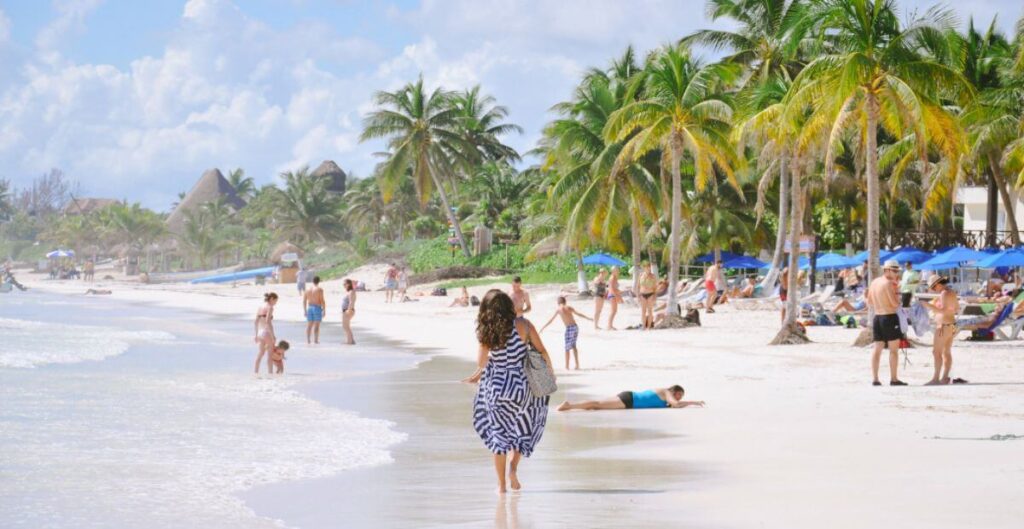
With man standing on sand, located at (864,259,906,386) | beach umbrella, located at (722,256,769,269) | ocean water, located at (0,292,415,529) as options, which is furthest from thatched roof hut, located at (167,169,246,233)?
man standing on sand, located at (864,259,906,386)

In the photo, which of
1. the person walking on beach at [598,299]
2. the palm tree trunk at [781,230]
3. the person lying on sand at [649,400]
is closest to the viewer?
the person lying on sand at [649,400]

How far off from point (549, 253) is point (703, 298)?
13862 mm

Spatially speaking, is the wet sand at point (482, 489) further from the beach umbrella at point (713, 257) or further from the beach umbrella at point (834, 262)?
the beach umbrella at point (713, 257)

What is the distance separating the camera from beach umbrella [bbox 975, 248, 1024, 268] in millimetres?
31625

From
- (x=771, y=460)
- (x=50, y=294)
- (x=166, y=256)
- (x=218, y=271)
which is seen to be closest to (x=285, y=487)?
(x=771, y=460)

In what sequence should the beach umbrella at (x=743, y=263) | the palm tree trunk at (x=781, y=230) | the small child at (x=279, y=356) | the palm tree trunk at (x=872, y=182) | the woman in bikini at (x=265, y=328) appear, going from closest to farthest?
the woman in bikini at (x=265, y=328) → the small child at (x=279, y=356) → the palm tree trunk at (x=872, y=182) → the palm tree trunk at (x=781, y=230) → the beach umbrella at (x=743, y=263)

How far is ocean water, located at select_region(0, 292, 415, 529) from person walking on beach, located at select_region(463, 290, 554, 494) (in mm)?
1376

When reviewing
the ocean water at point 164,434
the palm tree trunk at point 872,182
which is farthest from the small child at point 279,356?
the palm tree trunk at point 872,182

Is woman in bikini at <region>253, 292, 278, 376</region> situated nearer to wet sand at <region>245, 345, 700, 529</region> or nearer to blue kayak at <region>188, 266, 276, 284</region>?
wet sand at <region>245, 345, 700, 529</region>

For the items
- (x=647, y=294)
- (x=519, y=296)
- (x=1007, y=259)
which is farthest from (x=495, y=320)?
(x=1007, y=259)

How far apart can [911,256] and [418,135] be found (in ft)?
75.6

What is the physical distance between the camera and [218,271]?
77.9 m

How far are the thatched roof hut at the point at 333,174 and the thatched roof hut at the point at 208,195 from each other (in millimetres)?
8588

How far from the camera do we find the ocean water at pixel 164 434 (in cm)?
783
